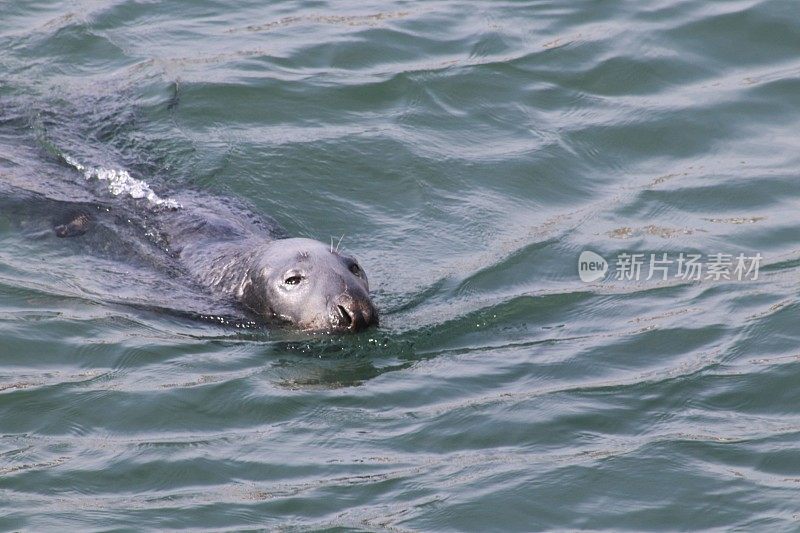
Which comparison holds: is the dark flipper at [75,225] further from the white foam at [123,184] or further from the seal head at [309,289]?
the seal head at [309,289]

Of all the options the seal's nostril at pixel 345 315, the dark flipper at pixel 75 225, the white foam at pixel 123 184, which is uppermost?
the white foam at pixel 123 184

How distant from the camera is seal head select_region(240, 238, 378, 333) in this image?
816 centimetres

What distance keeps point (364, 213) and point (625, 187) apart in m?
2.16

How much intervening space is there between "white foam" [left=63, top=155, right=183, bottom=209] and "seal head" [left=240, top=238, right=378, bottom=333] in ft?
4.71

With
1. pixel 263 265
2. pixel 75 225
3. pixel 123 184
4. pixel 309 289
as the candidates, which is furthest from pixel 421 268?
pixel 75 225

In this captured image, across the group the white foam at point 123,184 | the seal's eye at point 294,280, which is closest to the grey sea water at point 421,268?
the white foam at point 123,184

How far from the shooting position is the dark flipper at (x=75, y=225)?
9.66 meters

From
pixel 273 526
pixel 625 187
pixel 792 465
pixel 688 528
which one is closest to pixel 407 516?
pixel 273 526

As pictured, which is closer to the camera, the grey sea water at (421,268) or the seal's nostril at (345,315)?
the grey sea water at (421,268)

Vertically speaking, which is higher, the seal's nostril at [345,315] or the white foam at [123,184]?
the white foam at [123,184]

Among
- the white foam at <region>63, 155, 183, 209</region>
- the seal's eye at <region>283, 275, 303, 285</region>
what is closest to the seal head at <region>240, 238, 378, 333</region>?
the seal's eye at <region>283, 275, 303, 285</region>

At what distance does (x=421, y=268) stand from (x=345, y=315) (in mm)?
1657

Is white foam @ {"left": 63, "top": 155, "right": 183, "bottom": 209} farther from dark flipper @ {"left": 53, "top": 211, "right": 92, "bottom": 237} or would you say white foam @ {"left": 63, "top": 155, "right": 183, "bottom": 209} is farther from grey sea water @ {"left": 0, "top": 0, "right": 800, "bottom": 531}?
dark flipper @ {"left": 53, "top": 211, "right": 92, "bottom": 237}

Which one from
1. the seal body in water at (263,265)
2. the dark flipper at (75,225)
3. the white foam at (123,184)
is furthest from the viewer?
the white foam at (123,184)
